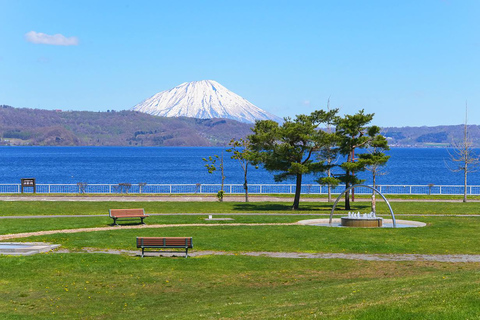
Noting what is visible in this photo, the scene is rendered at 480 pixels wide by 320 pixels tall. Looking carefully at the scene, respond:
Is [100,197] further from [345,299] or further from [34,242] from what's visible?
[345,299]

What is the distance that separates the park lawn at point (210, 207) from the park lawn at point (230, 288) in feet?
54.7

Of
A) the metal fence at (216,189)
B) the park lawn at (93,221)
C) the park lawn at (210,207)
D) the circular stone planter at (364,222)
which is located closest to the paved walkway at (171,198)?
the metal fence at (216,189)

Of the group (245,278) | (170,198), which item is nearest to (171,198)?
(170,198)

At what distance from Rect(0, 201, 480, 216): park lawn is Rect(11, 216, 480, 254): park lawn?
356 inches

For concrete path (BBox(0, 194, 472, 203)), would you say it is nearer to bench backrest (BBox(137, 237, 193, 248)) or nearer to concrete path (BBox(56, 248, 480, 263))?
concrete path (BBox(56, 248, 480, 263))

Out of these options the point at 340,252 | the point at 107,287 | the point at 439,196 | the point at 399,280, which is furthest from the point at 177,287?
the point at 439,196

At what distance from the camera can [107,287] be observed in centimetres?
1716

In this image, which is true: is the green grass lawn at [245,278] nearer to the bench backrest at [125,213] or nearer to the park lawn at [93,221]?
the park lawn at [93,221]

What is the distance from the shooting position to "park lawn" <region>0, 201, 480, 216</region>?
122ft

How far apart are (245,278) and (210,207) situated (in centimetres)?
2262

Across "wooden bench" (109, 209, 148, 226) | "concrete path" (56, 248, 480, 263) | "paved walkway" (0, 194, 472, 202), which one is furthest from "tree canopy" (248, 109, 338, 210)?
"concrete path" (56, 248, 480, 263)

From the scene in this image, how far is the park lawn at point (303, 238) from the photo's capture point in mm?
23531

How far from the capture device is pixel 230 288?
17203mm

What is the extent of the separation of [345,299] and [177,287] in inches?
213
